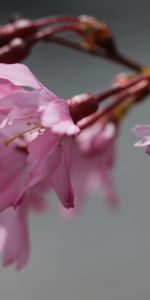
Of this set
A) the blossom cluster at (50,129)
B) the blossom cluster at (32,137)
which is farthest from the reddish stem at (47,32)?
the blossom cluster at (32,137)

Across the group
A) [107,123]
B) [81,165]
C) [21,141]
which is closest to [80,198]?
[81,165]

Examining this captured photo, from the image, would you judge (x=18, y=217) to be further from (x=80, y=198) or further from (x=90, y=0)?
(x=90, y=0)

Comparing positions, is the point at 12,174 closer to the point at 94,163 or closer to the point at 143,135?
the point at 143,135

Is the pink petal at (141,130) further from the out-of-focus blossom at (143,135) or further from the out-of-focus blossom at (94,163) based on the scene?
the out-of-focus blossom at (94,163)

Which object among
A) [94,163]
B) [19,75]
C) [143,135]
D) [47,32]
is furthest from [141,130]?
[94,163]

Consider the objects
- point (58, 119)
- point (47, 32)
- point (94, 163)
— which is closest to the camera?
point (58, 119)

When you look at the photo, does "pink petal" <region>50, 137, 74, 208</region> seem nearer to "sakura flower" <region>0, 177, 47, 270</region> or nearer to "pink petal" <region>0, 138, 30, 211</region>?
"pink petal" <region>0, 138, 30, 211</region>
